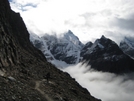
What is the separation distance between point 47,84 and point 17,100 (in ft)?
110

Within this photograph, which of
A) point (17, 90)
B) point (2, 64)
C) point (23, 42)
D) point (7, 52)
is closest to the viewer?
point (17, 90)

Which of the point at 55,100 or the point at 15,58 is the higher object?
the point at 15,58

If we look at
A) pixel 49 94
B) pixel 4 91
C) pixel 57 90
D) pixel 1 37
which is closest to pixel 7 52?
pixel 1 37

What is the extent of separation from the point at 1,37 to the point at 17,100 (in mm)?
40361

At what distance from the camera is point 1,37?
7744 centimetres

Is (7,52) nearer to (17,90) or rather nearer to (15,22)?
(17,90)

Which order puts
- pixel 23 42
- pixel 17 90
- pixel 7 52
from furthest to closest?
pixel 23 42, pixel 7 52, pixel 17 90

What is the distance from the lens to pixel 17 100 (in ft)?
131

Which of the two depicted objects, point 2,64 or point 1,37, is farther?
point 1,37

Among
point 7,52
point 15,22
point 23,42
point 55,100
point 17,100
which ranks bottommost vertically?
point 17,100

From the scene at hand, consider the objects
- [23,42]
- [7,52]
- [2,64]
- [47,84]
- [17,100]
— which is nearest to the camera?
[17,100]

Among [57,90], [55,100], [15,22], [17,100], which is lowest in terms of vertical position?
[17,100]

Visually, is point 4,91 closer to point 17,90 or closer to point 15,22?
point 17,90

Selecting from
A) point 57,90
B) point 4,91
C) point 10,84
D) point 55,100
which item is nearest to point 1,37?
point 57,90
